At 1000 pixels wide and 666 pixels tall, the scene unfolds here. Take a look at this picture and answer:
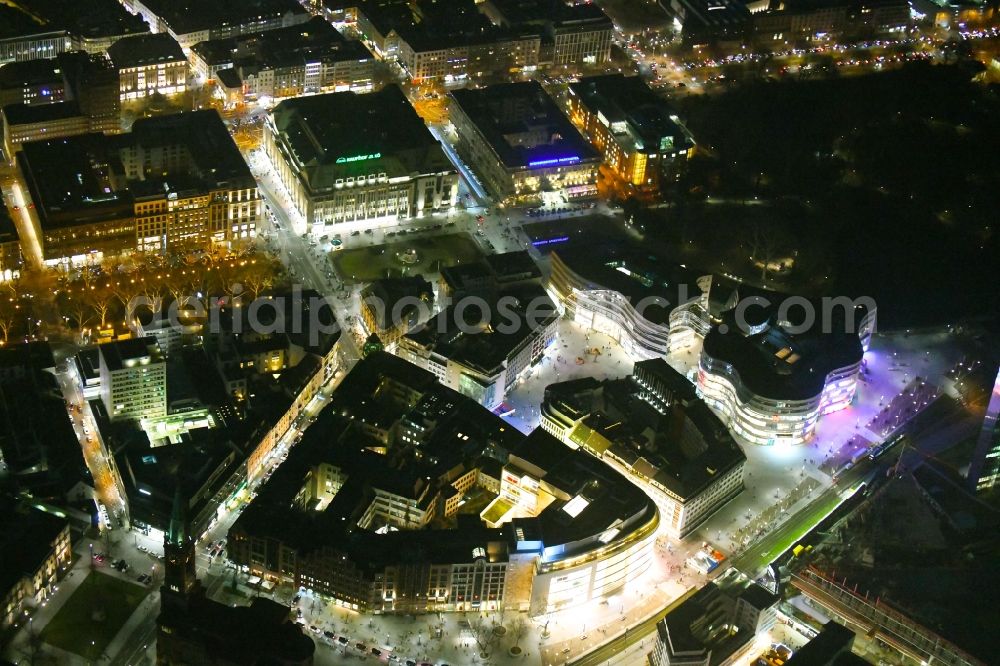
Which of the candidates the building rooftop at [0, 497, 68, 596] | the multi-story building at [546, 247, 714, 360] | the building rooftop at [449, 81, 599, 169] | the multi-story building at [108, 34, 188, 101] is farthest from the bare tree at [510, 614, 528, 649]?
the multi-story building at [108, 34, 188, 101]

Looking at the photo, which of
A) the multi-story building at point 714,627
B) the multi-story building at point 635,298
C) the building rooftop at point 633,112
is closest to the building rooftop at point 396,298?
the multi-story building at point 635,298

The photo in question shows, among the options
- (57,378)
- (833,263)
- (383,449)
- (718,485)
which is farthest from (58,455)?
(833,263)

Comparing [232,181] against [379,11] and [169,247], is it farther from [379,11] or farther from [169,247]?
[379,11]

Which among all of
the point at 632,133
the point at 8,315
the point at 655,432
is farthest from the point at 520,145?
the point at 8,315

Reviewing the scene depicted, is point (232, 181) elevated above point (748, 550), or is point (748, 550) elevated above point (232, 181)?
point (232, 181)

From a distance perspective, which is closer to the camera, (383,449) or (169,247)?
(383,449)

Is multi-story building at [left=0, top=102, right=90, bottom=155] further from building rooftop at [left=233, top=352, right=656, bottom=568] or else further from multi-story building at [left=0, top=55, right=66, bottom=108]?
building rooftop at [left=233, top=352, right=656, bottom=568]

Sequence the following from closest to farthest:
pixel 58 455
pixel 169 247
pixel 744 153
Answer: pixel 58 455
pixel 169 247
pixel 744 153
